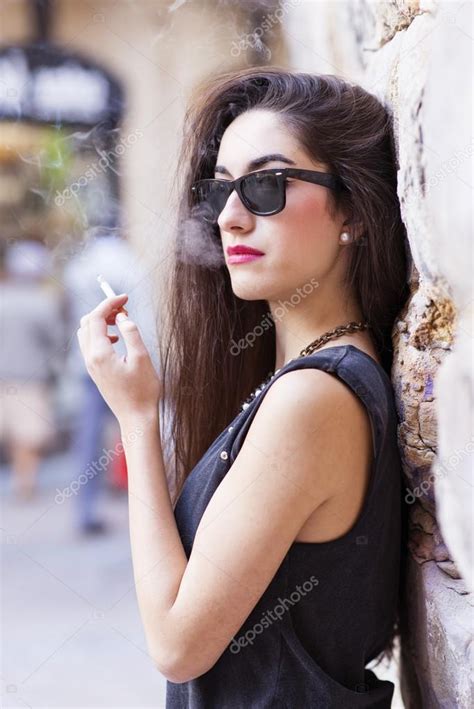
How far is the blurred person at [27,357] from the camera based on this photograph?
4.45 m

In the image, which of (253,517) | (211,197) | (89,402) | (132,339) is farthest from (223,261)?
(89,402)

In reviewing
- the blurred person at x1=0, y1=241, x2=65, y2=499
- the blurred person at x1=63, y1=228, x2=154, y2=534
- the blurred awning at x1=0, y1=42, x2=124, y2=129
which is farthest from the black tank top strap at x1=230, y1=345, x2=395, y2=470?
the blurred person at x1=0, y1=241, x2=65, y2=499

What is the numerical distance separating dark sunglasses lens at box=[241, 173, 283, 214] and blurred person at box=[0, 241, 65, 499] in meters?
2.43

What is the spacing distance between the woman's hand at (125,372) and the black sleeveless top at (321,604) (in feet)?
0.59

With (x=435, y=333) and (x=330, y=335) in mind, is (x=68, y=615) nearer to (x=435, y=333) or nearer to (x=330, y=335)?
(x=330, y=335)

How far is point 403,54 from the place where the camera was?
1.31 metres

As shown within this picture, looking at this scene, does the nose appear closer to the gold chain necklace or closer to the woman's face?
the woman's face

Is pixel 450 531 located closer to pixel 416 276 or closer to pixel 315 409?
pixel 315 409

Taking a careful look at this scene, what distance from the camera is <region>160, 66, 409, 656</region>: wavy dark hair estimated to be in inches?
55.7

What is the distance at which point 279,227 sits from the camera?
138 cm

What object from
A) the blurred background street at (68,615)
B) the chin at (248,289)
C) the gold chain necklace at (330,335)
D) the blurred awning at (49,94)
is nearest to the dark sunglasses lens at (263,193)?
the chin at (248,289)

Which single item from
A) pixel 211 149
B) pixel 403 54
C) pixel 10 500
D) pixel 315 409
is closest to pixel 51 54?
pixel 211 149

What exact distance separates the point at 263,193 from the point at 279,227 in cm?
6

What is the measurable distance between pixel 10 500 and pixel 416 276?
15.5 feet
